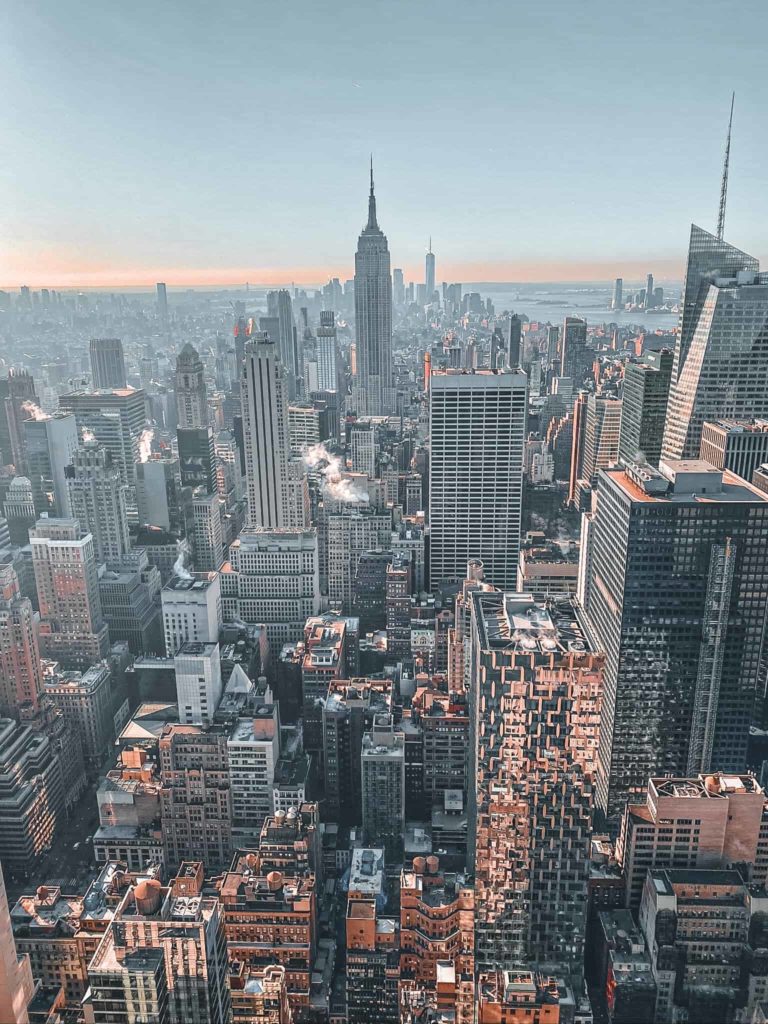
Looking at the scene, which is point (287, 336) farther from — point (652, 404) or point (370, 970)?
point (370, 970)

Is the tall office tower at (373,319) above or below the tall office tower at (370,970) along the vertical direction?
above

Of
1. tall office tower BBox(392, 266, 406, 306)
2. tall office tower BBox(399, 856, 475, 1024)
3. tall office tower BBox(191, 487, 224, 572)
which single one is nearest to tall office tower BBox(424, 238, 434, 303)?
tall office tower BBox(392, 266, 406, 306)

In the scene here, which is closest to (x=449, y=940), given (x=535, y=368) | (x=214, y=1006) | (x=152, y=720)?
(x=214, y=1006)

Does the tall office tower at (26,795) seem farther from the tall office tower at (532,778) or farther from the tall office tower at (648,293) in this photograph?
the tall office tower at (648,293)

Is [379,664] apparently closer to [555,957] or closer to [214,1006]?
[555,957]

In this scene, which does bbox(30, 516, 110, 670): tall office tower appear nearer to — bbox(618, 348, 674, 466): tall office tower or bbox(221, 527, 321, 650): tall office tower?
bbox(221, 527, 321, 650): tall office tower

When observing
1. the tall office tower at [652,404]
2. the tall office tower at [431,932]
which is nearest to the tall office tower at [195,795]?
the tall office tower at [431,932]
